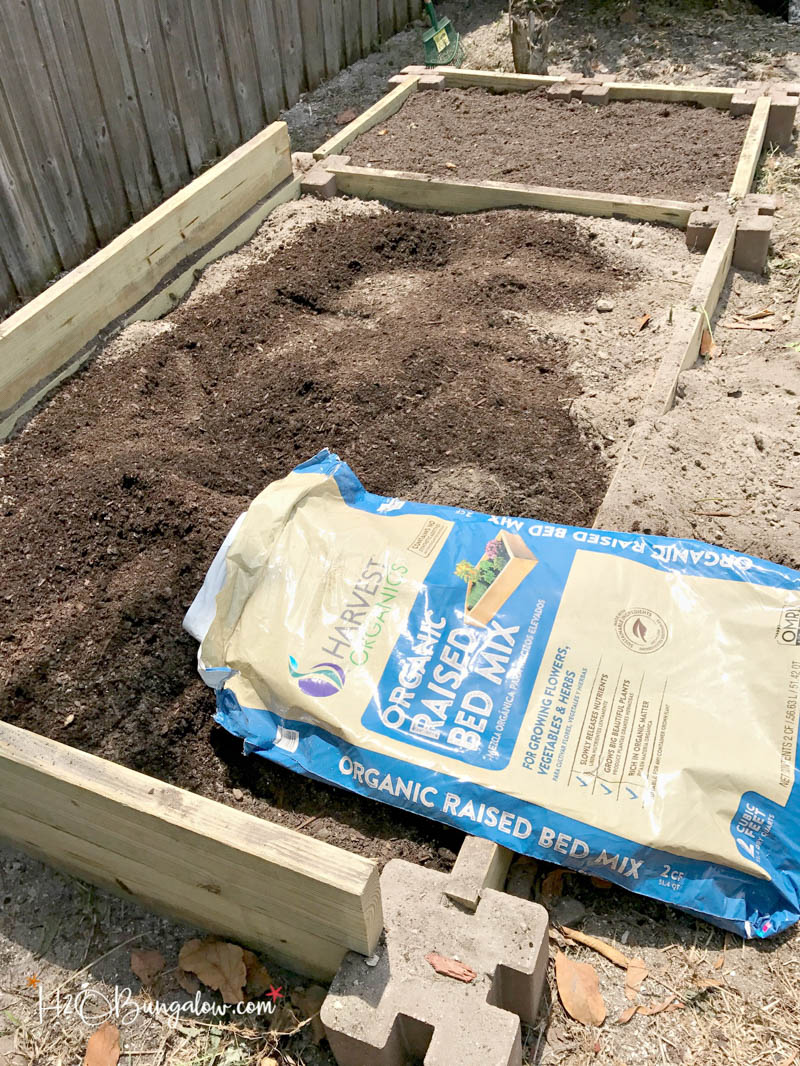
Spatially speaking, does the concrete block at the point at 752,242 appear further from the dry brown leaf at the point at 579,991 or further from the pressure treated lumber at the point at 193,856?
the pressure treated lumber at the point at 193,856

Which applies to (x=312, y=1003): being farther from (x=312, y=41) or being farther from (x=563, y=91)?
(x=312, y=41)

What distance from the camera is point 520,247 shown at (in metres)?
4.30

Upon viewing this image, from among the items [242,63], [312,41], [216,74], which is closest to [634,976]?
[216,74]

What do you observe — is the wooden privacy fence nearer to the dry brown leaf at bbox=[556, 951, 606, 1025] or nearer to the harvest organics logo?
the harvest organics logo

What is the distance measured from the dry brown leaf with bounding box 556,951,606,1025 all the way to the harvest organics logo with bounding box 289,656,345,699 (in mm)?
811

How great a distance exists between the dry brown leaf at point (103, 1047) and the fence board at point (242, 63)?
5.94 m

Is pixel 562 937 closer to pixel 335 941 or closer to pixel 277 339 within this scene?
pixel 335 941

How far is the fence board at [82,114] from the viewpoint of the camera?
14.9ft

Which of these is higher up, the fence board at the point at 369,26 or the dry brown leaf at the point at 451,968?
the dry brown leaf at the point at 451,968

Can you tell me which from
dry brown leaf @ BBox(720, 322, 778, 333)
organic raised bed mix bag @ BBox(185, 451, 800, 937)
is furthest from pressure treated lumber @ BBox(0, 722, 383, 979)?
dry brown leaf @ BBox(720, 322, 778, 333)

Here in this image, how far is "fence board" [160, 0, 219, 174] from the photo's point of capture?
5336 millimetres

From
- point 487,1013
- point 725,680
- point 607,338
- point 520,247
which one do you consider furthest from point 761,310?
point 487,1013

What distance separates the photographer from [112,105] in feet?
16.5
